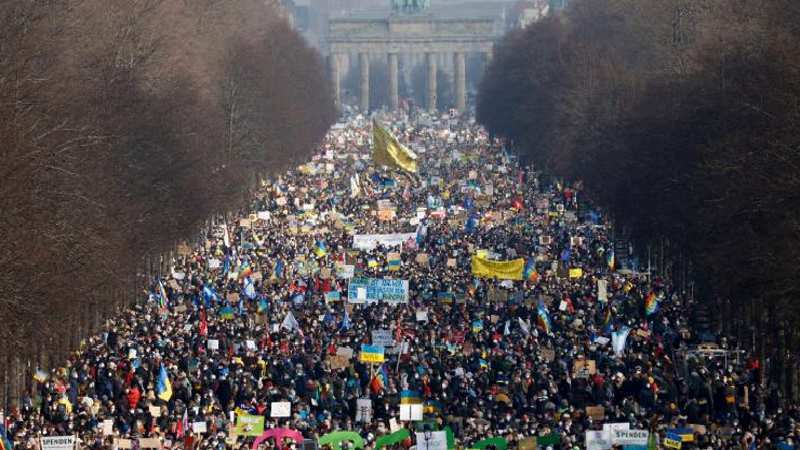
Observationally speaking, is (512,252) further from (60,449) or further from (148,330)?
(60,449)

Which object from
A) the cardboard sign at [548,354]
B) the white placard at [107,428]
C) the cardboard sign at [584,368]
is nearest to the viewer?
the white placard at [107,428]

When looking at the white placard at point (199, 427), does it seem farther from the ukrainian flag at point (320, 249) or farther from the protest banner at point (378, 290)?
the ukrainian flag at point (320, 249)

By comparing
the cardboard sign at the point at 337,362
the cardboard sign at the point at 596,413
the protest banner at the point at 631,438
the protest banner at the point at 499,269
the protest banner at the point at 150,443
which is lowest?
the protest banner at the point at 499,269

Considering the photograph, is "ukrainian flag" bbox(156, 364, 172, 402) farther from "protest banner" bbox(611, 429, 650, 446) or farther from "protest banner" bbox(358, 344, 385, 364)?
"protest banner" bbox(611, 429, 650, 446)

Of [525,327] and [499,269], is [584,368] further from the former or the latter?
[499,269]

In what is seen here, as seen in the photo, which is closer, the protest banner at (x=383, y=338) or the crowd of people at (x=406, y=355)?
the crowd of people at (x=406, y=355)

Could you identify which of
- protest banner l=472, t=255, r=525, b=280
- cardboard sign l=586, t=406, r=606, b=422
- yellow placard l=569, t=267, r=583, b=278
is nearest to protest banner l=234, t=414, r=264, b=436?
cardboard sign l=586, t=406, r=606, b=422

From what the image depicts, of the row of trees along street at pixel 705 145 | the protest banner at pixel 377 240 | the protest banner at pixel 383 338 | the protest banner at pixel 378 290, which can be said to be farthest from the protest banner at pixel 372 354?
the protest banner at pixel 377 240
